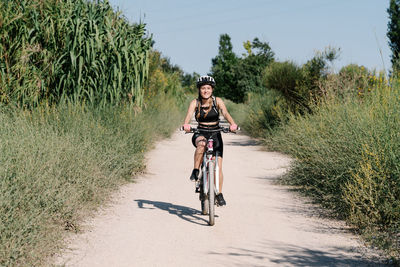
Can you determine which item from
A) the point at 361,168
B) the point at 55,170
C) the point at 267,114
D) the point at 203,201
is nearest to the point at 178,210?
the point at 203,201

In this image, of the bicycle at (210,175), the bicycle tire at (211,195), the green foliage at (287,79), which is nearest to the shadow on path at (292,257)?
the bicycle tire at (211,195)

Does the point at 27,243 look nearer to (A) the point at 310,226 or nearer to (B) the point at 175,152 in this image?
(A) the point at 310,226

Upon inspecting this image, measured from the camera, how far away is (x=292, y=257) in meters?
5.82

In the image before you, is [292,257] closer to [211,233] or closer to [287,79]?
[211,233]

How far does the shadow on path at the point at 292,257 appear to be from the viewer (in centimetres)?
561

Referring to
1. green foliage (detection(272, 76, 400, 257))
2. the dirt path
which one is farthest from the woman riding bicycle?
green foliage (detection(272, 76, 400, 257))

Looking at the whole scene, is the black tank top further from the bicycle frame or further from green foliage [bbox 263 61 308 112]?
green foliage [bbox 263 61 308 112]

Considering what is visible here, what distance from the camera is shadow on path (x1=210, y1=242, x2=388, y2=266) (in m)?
5.61

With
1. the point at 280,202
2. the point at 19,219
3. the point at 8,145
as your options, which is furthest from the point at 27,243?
the point at 280,202

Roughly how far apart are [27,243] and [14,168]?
4.61 feet

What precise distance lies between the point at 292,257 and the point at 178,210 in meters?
2.93

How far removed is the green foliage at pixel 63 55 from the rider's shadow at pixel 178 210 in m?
3.84

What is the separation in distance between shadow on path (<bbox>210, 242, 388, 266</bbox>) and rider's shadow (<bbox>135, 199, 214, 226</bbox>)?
1522 mm

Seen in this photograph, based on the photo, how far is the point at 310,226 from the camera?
7.34 metres
